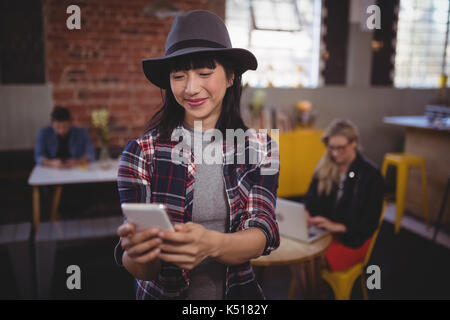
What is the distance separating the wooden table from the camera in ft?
6.08

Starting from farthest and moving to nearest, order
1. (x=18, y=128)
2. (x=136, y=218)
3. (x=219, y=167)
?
(x=18, y=128), (x=219, y=167), (x=136, y=218)

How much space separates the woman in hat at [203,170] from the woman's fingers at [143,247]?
0.10 m

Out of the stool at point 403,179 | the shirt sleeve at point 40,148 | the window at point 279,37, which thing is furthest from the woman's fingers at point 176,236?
the window at point 279,37

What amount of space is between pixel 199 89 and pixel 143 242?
1.30ft

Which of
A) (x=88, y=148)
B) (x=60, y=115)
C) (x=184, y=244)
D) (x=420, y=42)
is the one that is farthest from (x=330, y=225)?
(x=420, y=42)

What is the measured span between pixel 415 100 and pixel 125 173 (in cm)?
570

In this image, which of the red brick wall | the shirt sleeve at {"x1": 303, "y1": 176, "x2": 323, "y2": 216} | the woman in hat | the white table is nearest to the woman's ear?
the woman in hat

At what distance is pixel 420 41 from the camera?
18.7ft

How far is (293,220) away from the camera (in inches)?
79.7

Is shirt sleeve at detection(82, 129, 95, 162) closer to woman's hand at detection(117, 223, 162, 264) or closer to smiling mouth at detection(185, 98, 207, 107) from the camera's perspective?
smiling mouth at detection(185, 98, 207, 107)

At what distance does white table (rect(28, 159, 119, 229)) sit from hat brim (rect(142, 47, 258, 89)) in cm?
222
